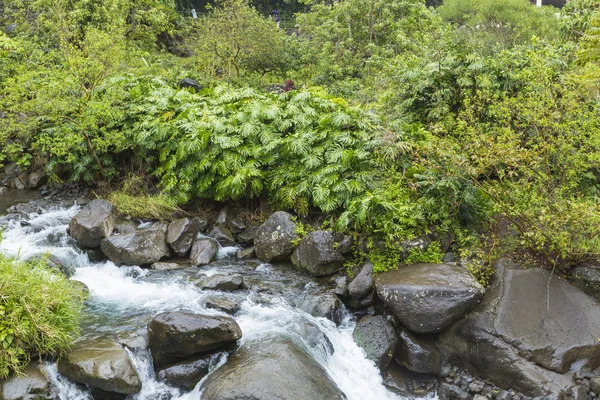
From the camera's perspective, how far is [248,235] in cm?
1068

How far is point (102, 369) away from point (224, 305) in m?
2.32

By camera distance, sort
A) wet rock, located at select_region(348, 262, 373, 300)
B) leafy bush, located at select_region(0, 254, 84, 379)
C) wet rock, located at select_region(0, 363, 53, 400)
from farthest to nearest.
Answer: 1. wet rock, located at select_region(348, 262, 373, 300)
2. leafy bush, located at select_region(0, 254, 84, 379)
3. wet rock, located at select_region(0, 363, 53, 400)

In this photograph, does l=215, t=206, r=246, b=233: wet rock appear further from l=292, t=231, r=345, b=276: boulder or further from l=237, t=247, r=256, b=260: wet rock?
l=292, t=231, r=345, b=276: boulder

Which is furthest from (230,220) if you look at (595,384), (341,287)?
(595,384)

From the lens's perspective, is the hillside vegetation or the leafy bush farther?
the hillside vegetation

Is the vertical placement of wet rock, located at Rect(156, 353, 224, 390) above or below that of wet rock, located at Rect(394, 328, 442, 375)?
below

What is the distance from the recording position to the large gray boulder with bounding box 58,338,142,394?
19.5 ft

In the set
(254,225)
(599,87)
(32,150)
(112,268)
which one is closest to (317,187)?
(254,225)

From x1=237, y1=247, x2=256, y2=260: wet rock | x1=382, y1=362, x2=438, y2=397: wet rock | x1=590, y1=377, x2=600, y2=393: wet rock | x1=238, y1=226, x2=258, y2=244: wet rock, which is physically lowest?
x1=382, y1=362, x2=438, y2=397: wet rock

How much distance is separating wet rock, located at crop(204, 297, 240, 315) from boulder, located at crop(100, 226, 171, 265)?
2451 mm

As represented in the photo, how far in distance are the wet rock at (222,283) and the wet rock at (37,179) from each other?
321 inches

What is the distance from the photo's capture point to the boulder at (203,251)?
988 centimetres

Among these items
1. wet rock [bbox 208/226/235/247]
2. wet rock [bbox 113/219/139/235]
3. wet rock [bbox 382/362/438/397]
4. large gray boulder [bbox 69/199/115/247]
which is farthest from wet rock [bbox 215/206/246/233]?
wet rock [bbox 382/362/438/397]

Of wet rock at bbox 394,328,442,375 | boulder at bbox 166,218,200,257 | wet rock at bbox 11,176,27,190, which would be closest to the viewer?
wet rock at bbox 394,328,442,375
